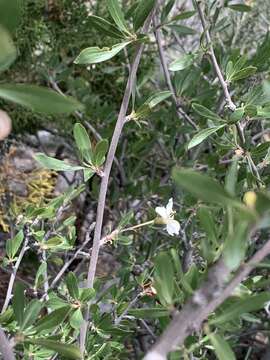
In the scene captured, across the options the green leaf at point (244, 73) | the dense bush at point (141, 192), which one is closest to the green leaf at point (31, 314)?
the dense bush at point (141, 192)

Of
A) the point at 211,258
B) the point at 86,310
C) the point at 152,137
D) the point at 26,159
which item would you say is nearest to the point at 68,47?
the point at 152,137

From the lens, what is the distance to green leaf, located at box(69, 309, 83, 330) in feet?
2.24

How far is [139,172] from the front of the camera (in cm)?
156

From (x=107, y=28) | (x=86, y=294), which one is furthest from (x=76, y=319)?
(x=107, y=28)

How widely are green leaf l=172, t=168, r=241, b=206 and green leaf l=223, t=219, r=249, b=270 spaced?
1.3 inches

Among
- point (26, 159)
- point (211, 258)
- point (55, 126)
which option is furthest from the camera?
point (26, 159)

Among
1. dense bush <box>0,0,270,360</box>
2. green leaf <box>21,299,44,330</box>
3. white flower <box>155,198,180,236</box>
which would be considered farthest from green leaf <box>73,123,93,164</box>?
green leaf <box>21,299,44,330</box>

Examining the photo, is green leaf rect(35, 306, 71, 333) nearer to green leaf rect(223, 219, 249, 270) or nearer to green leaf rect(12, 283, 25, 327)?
green leaf rect(12, 283, 25, 327)

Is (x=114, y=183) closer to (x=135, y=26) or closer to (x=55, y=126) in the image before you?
(x=55, y=126)

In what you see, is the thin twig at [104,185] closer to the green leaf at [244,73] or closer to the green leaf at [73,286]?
the green leaf at [73,286]

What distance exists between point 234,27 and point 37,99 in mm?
1395

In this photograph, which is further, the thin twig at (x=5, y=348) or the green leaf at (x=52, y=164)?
the green leaf at (x=52, y=164)

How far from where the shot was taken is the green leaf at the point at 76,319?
0.68 meters

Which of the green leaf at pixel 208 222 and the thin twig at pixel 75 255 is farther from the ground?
the green leaf at pixel 208 222
